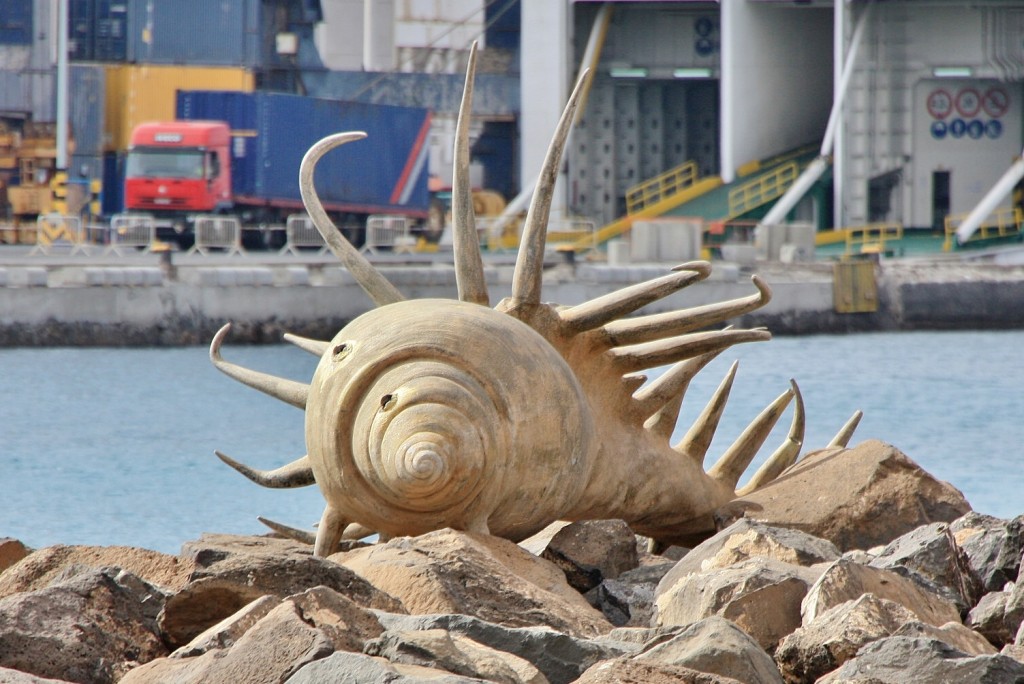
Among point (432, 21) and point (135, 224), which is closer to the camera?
point (135, 224)

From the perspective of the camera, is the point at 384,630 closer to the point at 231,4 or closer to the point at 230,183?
the point at 230,183

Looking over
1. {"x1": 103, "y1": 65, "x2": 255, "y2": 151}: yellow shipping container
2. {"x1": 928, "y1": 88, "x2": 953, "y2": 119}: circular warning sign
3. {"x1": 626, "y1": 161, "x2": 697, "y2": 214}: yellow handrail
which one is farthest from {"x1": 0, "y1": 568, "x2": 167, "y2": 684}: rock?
{"x1": 928, "y1": 88, "x2": 953, "y2": 119}: circular warning sign

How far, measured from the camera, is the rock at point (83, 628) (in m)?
3.32

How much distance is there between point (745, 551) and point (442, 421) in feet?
3.10

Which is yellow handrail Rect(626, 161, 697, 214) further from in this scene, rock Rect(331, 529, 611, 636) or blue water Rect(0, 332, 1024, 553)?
rock Rect(331, 529, 611, 636)

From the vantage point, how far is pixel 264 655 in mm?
2973

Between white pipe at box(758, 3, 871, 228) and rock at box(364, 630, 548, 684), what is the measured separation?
28644mm

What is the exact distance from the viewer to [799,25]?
34.9 meters

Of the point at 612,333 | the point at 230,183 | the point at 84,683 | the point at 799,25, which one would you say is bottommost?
the point at 84,683

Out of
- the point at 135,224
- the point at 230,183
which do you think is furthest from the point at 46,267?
the point at 230,183

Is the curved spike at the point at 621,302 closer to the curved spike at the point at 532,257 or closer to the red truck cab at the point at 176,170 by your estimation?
the curved spike at the point at 532,257

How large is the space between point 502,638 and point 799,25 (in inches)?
1309

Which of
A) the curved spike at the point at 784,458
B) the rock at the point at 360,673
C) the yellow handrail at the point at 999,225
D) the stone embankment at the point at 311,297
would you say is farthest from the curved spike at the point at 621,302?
the yellow handrail at the point at 999,225

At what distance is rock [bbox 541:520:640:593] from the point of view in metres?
4.61
